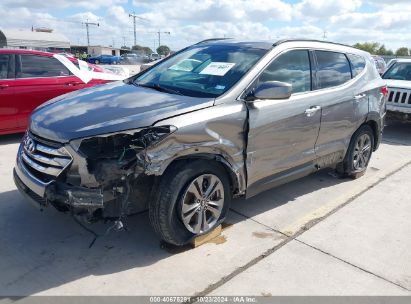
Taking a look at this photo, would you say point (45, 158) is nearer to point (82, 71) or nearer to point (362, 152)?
point (362, 152)

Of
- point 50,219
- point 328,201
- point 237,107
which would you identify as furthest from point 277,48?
point 50,219

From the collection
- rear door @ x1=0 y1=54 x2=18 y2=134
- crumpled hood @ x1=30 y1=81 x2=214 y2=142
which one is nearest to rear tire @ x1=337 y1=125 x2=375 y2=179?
crumpled hood @ x1=30 y1=81 x2=214 y2=142

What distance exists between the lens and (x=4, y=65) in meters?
6.73

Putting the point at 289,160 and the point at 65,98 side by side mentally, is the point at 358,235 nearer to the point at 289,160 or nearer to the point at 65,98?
the point at 289,160

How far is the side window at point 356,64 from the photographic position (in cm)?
539

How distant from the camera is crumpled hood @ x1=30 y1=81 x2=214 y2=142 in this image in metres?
3.10

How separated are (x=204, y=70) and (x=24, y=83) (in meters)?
4.14

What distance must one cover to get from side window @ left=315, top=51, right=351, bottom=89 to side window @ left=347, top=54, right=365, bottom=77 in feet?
0.40

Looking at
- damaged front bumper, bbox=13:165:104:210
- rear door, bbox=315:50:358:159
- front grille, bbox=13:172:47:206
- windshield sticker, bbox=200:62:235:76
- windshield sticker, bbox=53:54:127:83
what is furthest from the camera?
windshield sticker, bbox=53:54:127:83

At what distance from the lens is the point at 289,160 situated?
4336 mm

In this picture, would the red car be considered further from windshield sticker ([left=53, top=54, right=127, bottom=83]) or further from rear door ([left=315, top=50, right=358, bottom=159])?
rear door ([left=315, top=50, right=358, bottom=159])

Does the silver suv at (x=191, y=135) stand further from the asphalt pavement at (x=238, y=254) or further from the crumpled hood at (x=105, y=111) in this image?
the asphalt pavement at (x=238, y=254)

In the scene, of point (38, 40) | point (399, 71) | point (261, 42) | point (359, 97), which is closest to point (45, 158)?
point (261, 42)

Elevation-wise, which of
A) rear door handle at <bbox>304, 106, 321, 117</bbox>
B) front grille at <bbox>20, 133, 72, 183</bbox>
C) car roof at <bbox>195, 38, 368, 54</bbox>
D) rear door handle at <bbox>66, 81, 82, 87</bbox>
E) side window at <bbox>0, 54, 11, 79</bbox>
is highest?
car roof at <bbox>195, 38, 368, 54</bbox>
